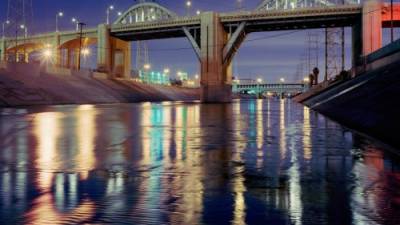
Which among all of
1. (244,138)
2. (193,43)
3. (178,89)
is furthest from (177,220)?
(178,89)

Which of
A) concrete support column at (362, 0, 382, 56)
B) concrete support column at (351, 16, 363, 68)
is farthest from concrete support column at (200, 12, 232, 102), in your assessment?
concrete support column at (362, 0, 382, 56)

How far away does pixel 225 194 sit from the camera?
912 cm

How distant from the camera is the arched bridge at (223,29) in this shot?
85625 mm

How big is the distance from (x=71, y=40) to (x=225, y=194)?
136 metres

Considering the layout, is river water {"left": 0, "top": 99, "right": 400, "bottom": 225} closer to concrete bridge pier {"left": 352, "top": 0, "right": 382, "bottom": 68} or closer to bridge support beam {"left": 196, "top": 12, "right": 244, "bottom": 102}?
concrete bridge pier {"left": 352, "top": 0, "right": 382, "bottom": 68}

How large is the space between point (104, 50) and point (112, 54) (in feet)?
16.9

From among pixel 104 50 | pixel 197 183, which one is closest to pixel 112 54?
pixel 104 50

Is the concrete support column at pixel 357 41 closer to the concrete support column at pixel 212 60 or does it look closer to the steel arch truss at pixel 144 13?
the concrete support column at pixel 212 60

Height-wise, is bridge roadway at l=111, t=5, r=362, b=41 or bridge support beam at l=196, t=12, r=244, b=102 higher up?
bridge roadway at l=111, t=5, r=362, b=41

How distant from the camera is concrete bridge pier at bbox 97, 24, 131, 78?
11888 centimetres

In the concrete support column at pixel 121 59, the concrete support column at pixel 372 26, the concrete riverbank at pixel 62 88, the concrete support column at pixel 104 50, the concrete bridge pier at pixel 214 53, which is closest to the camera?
the concrete riverbank at pixel 62 88

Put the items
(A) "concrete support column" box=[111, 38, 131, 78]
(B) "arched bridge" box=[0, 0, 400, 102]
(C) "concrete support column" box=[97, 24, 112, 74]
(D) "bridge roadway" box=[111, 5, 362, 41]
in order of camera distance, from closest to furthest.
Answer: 1. (B) "arched bridge" box=[0, 0, 400, 102]
2. (D) "bridge roadway" box=[111, 5, 362, 41]
3. (C) "concrete support column" box=[97, 24, 112, 74]
4. (A) "concrete support column" box=[111, 38, 131, 78]

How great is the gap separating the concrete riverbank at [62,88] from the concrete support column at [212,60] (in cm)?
1749

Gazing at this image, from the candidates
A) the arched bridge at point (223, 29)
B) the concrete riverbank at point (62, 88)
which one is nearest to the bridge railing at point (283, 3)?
the arched bridge at point (223, 29)
